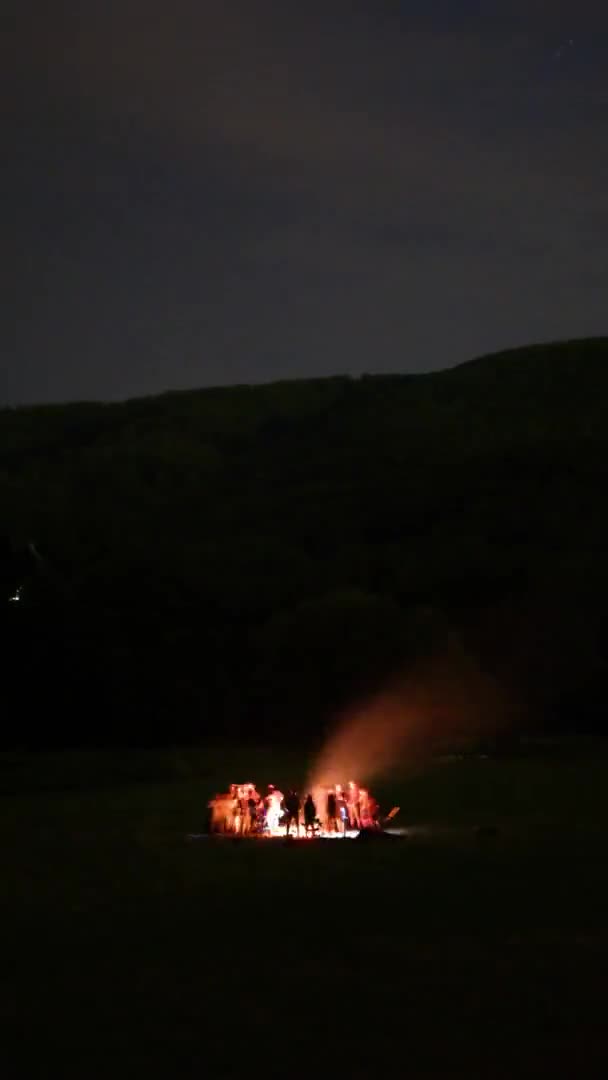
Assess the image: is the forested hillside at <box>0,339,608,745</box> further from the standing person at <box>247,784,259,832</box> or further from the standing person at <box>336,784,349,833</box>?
the standing person at <box>336,784,349,833</box>

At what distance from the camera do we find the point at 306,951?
9148 millimetres

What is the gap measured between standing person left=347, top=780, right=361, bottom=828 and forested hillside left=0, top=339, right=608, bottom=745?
63.8 feet

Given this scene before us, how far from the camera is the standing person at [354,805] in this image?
55.7ft

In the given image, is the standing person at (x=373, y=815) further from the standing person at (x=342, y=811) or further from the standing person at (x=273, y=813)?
the standing person at (x=273, y=813)

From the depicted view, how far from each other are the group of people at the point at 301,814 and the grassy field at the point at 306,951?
773mm

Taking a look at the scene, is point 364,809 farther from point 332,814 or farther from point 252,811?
point 252,811

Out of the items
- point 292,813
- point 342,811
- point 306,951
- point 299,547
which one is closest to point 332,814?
point 342,811

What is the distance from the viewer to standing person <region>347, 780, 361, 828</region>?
17.0m

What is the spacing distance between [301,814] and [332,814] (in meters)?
0.37

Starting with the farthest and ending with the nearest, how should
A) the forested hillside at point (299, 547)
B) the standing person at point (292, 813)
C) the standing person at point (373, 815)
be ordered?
the forested hillside at point (299, 547)
the standing person at point (292, 813)
the standing person at point (373, 815)

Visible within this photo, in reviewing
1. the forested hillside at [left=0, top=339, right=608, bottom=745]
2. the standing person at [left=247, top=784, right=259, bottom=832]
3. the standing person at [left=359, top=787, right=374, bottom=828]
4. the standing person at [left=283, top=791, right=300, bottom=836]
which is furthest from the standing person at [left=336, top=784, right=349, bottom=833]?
the forested hillside at [left=0, top=339, right=608, bottom=745]

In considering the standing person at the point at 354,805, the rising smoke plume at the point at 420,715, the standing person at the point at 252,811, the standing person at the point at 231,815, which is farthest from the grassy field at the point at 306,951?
the rising smoke plume at the point at 420,715

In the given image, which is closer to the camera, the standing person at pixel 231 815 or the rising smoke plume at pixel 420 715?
the standing person at pixel 231 815

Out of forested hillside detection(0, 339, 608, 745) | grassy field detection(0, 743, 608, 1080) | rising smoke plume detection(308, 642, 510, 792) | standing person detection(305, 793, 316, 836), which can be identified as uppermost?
forested hillside detection(0, 339, 608, 745)
